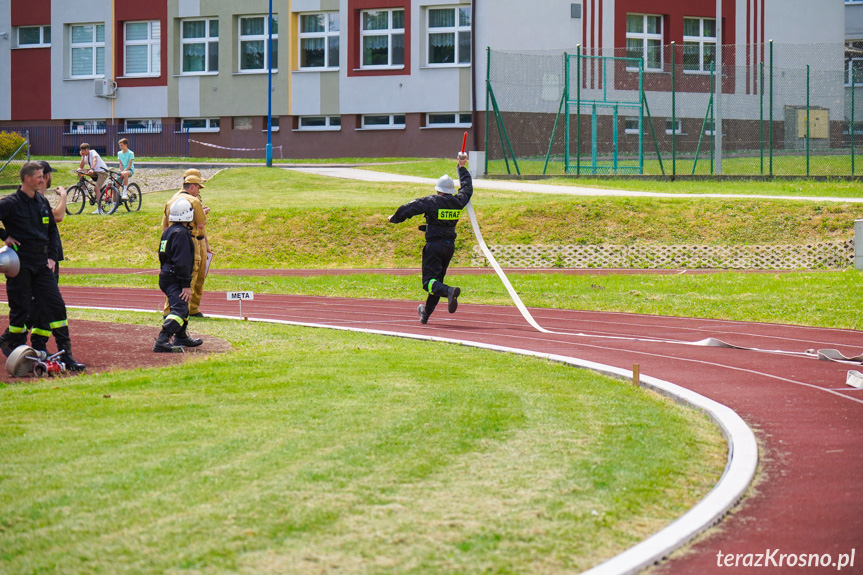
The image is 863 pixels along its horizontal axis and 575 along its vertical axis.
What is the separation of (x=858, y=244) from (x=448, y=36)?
27510 mm

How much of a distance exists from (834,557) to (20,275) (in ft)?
26.0

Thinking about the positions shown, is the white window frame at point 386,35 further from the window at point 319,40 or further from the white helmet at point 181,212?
the white helmet at point 181,212

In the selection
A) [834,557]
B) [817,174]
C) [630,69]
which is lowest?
[834,557]

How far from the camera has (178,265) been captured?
11844 millimetres

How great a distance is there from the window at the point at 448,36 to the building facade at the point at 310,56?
60mm

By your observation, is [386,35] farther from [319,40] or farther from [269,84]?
[269,84]

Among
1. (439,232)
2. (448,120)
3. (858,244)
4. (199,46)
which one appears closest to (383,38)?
(448,120)

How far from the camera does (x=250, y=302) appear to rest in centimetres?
1784

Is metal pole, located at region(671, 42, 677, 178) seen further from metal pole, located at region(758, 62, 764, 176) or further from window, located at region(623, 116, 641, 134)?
metal pole, located at region(758, 62, 764, 176)

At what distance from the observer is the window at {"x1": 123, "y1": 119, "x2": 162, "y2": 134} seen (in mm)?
49250

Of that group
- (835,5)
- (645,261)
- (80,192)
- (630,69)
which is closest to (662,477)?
(645,261)

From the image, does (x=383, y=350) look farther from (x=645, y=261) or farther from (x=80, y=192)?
(x=80, y=192)

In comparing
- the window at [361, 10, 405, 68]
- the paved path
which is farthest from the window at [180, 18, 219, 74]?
the paved path

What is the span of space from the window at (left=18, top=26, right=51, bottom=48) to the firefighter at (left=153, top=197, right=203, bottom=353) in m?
44.2
